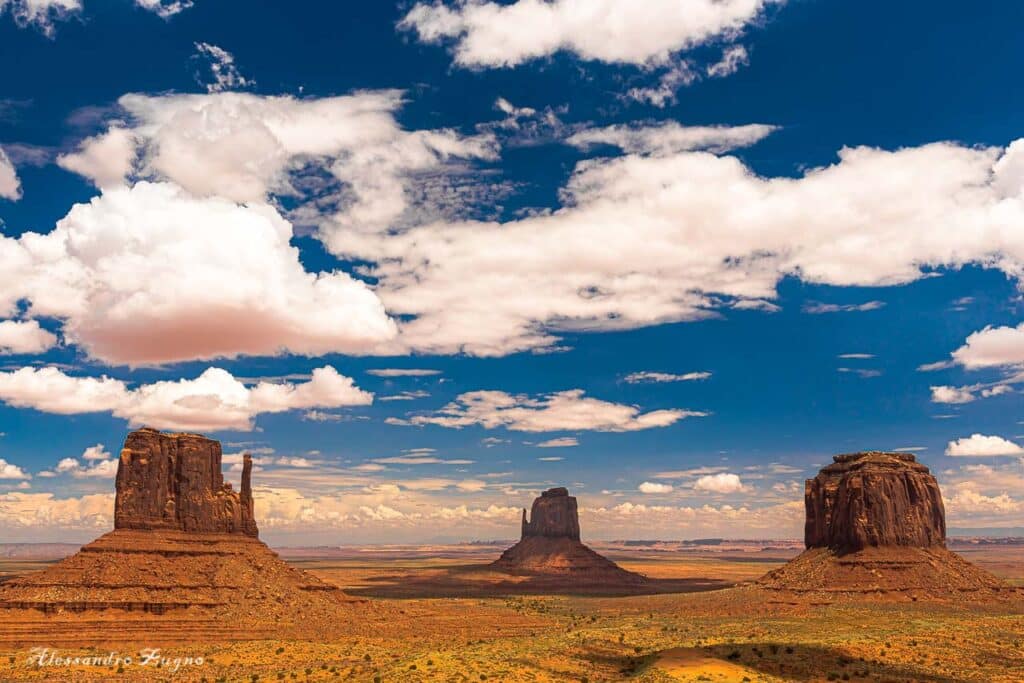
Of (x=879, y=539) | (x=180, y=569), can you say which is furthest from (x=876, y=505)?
(x=180, y=569)

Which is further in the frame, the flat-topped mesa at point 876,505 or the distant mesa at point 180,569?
the flat-topped mesa at point 876,505

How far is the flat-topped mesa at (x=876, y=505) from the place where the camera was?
150 m

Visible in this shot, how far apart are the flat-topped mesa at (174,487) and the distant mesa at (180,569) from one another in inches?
5.6

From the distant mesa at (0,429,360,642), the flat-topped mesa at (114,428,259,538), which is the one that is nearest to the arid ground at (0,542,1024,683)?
the distant mesa at (0,429,360,642)

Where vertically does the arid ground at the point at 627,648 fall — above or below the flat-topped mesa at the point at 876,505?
below

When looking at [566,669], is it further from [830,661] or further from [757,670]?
[830,661]

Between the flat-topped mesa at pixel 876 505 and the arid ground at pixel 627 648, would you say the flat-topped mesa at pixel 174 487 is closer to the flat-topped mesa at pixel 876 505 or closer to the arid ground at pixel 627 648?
the arid ground at pixel 627 648

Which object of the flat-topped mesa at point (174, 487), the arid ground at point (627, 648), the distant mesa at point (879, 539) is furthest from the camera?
the distant mesa at point (879, 539)

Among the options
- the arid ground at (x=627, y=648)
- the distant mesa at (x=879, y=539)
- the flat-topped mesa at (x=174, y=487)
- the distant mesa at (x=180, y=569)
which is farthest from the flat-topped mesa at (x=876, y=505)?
the flat-topped mesa at (x=174, y=487)

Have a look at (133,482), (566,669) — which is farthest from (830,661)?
(133,482)

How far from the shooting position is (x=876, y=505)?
150250 millimetres

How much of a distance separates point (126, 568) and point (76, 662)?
27.4m

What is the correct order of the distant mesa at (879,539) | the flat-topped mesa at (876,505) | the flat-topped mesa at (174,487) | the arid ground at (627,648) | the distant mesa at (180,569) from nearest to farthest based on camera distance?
the arid ground at (627,648)
the distant mesa at (180,569)
the flat-topped mesa at (174,487)
the distant mesa at (879,539)
the flat-topped mesa at (876,505)

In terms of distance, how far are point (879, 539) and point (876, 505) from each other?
19.4ft
